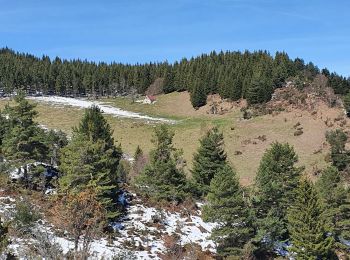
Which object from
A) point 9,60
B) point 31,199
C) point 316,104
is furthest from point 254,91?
point 9,60

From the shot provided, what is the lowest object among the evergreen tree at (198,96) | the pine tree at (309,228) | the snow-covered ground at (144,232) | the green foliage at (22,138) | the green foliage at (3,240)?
the snow-covered ground at (144,232)

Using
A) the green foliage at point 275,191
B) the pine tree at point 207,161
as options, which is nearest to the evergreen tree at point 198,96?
the pine tree at point 207,161

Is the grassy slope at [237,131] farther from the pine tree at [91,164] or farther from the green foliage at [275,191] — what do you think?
the pine tree at [91,164]

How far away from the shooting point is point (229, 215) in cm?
3412

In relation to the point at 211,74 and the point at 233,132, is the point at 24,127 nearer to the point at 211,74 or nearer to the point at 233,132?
the point at 233,132

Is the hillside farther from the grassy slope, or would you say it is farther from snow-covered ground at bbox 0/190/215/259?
snow-covered ground at bbox 0/190/215/259

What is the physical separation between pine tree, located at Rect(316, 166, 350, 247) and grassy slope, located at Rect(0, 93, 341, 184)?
2448 cm

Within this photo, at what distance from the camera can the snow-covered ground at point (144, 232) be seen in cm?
3162

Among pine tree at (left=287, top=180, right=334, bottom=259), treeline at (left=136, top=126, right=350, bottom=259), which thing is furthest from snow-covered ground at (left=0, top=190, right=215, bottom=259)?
pine tree at (left=287, top=180, right=334, bottom=259)

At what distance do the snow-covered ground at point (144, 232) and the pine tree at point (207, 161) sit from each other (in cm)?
563

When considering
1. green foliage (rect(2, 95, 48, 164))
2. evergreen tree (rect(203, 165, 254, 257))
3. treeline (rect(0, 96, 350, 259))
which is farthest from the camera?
green foliage (rect(2, 95, 48, 164))

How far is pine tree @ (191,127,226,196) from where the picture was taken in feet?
151

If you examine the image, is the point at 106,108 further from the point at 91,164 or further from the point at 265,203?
the point at 265,203

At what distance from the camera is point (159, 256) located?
33375mm
